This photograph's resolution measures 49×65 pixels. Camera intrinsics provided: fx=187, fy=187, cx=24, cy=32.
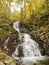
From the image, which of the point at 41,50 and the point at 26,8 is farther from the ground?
the point at 41,50

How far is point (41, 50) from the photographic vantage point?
647 inches

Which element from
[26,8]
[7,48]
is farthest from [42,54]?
[26,8]

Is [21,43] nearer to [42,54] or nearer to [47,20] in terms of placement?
[42,54]

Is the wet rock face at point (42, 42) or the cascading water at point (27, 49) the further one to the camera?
the wet rock face at point (42, 42)

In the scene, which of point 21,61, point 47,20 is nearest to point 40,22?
point 47,20

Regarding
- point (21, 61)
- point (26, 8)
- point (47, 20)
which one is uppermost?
point (21, 61)

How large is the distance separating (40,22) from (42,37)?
5623 mm

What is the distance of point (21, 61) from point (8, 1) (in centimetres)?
1871

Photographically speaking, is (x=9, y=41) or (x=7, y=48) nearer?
(x=7, y=48)

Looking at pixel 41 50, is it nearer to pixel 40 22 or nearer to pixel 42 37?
pixel 42 37

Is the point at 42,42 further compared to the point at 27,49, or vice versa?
the point at 42,42

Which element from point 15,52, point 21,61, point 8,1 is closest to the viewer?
point 21,61

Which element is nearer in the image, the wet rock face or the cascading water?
the cascading water

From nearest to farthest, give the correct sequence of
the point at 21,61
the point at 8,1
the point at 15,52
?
the point at 21,61 < the point at 15,52 < the point at 8,1
